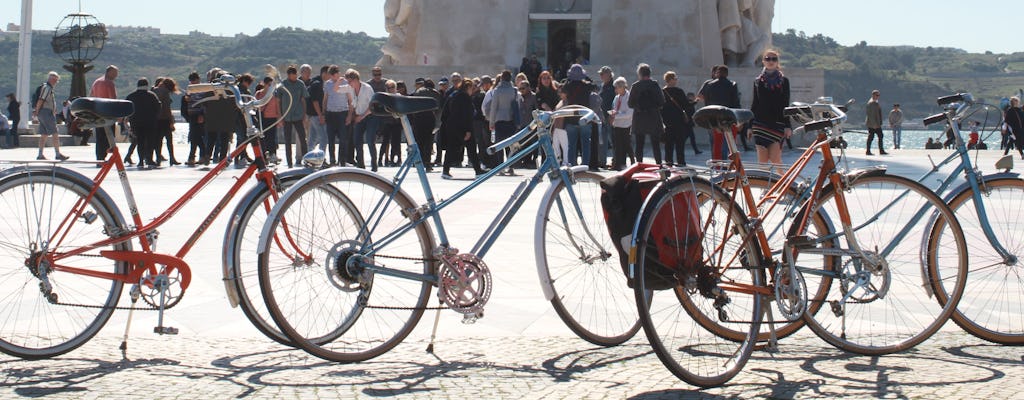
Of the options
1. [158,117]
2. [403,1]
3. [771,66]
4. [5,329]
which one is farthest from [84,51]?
[5,329]

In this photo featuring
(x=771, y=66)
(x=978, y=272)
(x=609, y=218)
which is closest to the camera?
(x=609, y=218)

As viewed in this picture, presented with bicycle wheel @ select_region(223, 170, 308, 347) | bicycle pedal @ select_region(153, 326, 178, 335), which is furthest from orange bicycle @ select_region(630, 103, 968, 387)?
bicycle pedal @ select_region(153, 326, 178, 335)

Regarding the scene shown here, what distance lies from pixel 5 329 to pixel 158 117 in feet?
47.9

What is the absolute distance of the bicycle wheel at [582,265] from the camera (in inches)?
237

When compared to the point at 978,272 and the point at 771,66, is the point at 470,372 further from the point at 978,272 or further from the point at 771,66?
the point at 771,66

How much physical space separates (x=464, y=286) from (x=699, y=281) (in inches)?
37.3

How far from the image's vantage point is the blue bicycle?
6332 mm

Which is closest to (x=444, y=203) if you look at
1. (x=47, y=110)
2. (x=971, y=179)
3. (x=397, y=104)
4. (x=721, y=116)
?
(x=397, y=104)

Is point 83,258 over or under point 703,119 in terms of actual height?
under

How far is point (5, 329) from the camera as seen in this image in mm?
6129

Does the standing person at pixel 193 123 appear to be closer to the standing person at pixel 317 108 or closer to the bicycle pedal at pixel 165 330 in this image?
the standing person at pixel 317 108

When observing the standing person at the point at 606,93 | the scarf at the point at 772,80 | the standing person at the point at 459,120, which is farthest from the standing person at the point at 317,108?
the scarf at the point at 772,80

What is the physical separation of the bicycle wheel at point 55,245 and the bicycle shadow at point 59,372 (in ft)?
0.21

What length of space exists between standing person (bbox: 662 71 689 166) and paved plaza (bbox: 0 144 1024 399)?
13.9 metres
